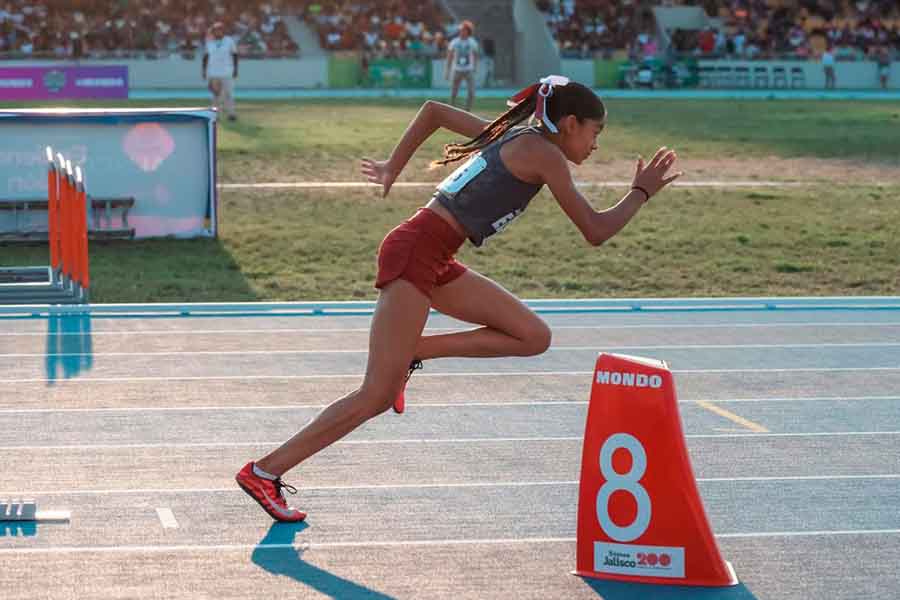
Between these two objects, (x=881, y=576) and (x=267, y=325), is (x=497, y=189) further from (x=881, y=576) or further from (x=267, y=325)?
(x=267, y=325)

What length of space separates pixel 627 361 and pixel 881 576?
115cm

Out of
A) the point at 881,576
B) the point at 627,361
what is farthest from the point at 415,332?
the point at 881,576

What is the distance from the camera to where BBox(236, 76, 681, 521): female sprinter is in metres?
5.45

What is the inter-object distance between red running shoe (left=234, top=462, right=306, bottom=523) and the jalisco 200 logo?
44.6ft

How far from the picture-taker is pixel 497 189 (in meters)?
5.50

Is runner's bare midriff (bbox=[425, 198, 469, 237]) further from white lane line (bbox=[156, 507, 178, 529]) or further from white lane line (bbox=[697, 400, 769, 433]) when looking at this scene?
white lane line (bbox=[697, 400, 769, 433])

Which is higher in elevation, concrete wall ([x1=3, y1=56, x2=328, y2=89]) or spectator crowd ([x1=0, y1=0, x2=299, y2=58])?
spectator crowd ([x1=0, y1=0, x2=299, y2=58])

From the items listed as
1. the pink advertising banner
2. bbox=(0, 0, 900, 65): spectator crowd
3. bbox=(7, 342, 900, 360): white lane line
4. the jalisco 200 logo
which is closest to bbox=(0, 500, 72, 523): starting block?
bbox=(7, 342, 900, 360): white lane line

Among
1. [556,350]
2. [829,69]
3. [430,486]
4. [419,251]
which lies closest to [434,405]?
[430,486]

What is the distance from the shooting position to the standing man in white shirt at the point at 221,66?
27.1 m

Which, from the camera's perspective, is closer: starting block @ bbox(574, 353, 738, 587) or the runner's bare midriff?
starting block @ bbox(574, 353, 738, 587)

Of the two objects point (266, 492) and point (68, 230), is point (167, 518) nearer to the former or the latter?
point (266, 492)

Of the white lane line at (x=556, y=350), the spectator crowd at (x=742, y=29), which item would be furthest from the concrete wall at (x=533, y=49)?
the white lane line at (x=556, y=350)

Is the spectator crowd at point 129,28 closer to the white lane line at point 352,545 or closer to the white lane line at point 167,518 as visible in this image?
the white lane line at point 167,518
